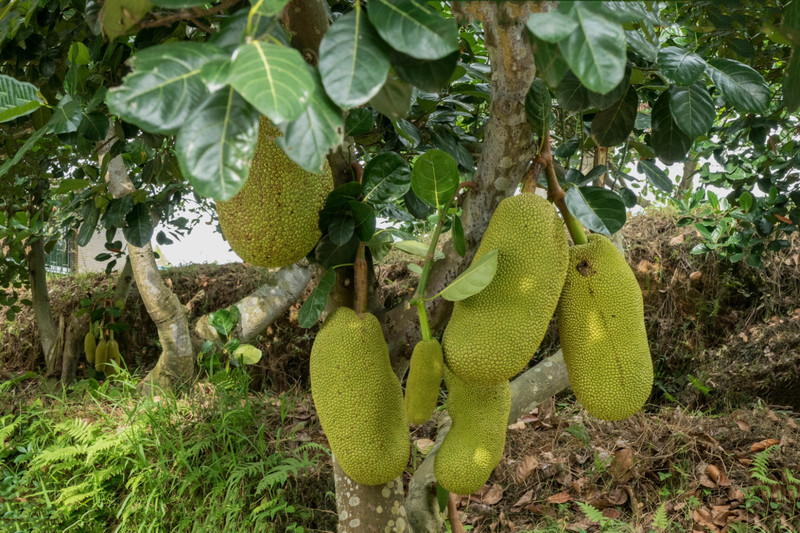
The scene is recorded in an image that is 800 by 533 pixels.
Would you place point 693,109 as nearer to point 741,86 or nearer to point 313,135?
point 741,86

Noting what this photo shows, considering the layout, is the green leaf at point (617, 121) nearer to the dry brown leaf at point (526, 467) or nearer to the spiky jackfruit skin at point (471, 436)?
the spiky jackfruit skin at point (471, 436)

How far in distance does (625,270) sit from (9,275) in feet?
10.2

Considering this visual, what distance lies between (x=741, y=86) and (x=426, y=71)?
0.54 metres

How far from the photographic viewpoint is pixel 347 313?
43.0 inches

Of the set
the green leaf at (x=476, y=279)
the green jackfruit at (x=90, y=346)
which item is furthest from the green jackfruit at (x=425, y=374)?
the green jackfruit at (x=90, y=346)

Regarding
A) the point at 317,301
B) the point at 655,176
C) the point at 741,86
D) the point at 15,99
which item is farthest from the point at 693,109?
the point at 15,99

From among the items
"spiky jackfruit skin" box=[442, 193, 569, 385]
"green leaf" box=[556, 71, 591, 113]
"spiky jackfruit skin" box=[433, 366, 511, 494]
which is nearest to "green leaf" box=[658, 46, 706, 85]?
"green leaf" box=[556, 71, 591, 113]

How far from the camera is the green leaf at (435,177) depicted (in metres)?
0.87

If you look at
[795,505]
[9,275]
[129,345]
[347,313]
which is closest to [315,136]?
[347,313]

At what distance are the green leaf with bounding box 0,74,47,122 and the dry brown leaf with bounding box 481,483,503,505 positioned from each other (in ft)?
7.33

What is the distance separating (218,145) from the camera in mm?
453

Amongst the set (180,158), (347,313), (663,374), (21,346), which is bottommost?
(21,346)

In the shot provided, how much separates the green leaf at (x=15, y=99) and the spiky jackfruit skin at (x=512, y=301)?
61cm

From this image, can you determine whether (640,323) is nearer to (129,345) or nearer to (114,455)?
(114,455)
